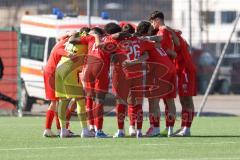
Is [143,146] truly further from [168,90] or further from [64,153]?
[168,90]

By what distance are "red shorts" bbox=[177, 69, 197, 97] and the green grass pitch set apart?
0.73 metres

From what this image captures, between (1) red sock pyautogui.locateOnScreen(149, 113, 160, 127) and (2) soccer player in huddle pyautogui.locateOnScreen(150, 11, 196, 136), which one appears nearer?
(2) soccer player in huddle pyautogui.locateOnScreen(150, 11, 196, 136)

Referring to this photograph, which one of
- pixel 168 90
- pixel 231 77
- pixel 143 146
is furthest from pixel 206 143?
pixel 231 77

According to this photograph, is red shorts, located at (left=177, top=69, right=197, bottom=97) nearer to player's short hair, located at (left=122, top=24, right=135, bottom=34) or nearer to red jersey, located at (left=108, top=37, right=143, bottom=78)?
red jersey, located at (left=108, top=37, right=143, bottom=78)

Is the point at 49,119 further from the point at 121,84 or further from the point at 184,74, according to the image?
the point at 184,74

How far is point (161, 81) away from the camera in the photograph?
18.5 metres

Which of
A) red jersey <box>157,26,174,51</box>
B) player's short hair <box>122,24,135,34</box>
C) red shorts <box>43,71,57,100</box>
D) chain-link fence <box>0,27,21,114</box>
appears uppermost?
player's short hair <box>122,24,135,34</box>

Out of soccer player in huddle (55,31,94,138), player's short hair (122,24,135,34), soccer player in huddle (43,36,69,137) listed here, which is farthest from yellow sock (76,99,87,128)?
player's short hair (122,24,135,34)

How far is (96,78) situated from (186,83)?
4.83 feet

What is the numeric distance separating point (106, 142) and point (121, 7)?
21.3m

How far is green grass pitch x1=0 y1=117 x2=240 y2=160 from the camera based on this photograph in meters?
13.9

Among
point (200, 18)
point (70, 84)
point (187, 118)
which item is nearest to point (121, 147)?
point (70, 84)

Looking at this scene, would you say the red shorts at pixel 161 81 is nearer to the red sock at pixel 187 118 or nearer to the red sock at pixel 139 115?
the red sock at pixel 187 118

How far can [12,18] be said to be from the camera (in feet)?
144
